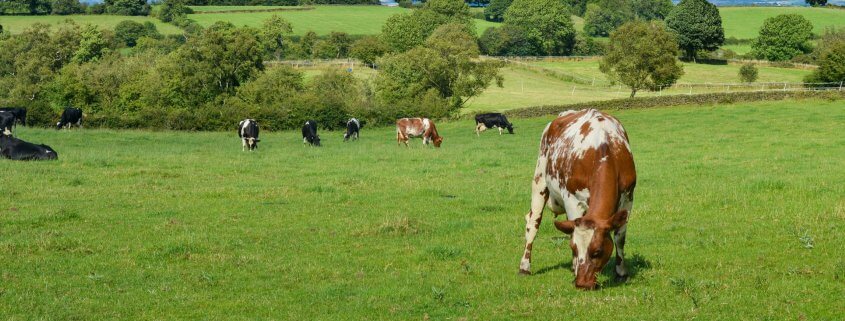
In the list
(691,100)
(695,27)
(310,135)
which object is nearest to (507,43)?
(695,27)

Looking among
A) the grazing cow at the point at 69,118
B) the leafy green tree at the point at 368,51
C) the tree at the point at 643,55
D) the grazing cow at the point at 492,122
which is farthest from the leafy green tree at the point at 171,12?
the grazing cow at the point at 492,122

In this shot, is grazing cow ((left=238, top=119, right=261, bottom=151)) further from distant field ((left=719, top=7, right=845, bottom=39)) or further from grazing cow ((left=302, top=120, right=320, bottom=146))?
distant field ((left=719, top=7, right=845, bottom=39))

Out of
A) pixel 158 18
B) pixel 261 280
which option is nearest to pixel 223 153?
pixel 261 280

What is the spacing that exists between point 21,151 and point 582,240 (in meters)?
24.7

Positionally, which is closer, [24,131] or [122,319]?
[122,319]

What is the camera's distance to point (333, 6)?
7633 inches

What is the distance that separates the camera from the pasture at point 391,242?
1082 centimetres

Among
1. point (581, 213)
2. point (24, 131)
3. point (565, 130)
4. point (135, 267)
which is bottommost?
point (24, 131)

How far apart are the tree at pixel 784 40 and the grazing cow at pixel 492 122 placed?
101 m

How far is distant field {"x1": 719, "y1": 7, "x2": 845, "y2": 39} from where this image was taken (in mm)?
158750

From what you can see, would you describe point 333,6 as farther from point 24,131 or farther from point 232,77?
point 24,131

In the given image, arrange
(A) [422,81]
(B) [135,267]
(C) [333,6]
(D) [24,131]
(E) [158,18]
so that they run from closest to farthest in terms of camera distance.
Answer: (B) [135,267]
(D) [24,131]
(A) [422,81]
(E) [158,18]
(C) [333,6]

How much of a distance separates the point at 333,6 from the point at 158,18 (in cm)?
4766

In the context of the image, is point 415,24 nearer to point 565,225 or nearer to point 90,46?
point 90,46
